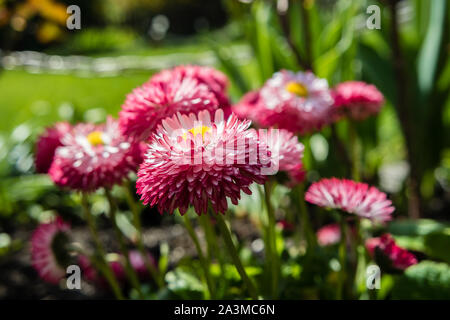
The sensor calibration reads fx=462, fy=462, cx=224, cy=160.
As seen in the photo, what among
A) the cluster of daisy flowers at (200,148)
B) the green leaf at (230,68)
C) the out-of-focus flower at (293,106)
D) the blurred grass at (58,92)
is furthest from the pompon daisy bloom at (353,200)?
the blurred grass at (58,92)

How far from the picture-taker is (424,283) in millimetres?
925

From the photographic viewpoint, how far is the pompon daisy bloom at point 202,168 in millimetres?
579

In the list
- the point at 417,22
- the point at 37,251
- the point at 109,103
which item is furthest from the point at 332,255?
the point at 109,103

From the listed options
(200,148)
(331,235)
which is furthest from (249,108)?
(331,235)

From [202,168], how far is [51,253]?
0.58 m

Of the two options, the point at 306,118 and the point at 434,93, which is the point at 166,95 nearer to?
the point at 306,118

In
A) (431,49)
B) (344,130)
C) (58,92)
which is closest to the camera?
(431,49)

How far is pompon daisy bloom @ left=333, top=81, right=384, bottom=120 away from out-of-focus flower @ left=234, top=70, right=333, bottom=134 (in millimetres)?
78

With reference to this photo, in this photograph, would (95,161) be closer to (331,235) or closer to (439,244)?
(439,244)

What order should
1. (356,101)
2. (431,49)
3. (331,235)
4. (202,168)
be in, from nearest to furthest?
(202,168)
(356,101)
(331,235)
(431,49)

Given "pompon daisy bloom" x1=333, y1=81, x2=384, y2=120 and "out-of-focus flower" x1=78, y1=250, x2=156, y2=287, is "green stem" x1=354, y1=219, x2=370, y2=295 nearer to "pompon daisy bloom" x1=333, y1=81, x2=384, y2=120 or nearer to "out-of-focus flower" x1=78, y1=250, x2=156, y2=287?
"pompon daisy bloom" x1=333, y1=81, x2=384, y2=120

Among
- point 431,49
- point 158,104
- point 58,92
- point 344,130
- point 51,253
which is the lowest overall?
point 51,253

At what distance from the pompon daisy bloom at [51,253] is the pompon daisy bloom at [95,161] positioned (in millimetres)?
199
